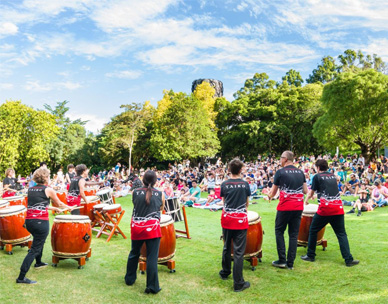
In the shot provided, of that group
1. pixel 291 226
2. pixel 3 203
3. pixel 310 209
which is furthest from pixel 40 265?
pixel 310 209

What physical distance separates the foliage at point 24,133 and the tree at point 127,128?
7592 millimetres

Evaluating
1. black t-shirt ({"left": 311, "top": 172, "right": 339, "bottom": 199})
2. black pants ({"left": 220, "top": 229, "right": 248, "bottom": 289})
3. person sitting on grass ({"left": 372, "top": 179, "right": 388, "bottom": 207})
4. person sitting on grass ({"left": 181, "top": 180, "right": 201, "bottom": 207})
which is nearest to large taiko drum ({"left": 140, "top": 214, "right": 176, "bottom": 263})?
black pants ({"left": 220, "top": 229, "right": 248, "bottom": 289})

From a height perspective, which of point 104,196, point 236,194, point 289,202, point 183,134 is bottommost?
point 104,196

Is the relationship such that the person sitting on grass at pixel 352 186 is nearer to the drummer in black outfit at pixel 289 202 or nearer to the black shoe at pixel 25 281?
the drummer in black outfit at pixel 289 202

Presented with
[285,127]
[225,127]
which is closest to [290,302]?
[285,127]

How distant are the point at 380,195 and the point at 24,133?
33082 millimetres

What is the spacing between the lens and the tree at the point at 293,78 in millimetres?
57781

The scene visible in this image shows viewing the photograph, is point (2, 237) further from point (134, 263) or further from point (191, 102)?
point (191, 102)

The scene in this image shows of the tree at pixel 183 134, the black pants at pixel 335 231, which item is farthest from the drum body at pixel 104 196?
the tree at pixel 183 134

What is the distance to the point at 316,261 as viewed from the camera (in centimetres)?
593

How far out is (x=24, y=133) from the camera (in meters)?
34.8

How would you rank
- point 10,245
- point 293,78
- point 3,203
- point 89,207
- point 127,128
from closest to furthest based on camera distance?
point 10,245 → point 3,203 → point 89,207 → point 127,128 → point 293,78

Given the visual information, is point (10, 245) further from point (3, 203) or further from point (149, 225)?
point (149, 225)

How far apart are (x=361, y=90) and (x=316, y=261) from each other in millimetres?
24534
